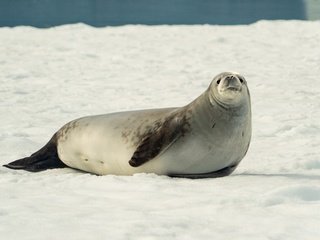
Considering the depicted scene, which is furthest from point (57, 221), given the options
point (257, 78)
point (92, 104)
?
Result: point (257, 78)

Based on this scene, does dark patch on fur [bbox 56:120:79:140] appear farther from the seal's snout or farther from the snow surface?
the seal's snout

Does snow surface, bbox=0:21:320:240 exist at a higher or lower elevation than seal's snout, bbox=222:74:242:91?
lower

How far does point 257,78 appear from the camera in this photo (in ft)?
27.8

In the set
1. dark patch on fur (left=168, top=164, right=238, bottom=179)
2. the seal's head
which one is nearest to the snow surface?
dark patch on fur (left=168, top=164, right=238, bottom=179)

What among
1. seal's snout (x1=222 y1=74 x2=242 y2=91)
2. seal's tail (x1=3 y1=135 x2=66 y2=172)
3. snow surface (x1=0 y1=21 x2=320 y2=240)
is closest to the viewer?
snow surface (x1=0 y1=21 x2=320 y2=240)

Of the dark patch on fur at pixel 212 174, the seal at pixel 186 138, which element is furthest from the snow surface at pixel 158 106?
the seal at pixel 186 138

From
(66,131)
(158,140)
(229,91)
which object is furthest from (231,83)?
(66,131)

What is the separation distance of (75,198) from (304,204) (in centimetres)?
81

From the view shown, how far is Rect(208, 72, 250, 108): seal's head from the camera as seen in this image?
3354 millimetres

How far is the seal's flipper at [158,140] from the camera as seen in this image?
11.0 feet

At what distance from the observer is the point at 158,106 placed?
675cm

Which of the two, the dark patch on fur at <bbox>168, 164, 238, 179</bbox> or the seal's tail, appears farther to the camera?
the seal's tail

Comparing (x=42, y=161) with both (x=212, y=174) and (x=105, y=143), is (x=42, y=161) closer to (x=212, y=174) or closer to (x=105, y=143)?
(x=105, y=143)

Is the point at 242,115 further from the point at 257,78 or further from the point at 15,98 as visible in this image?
the point at 257,78
